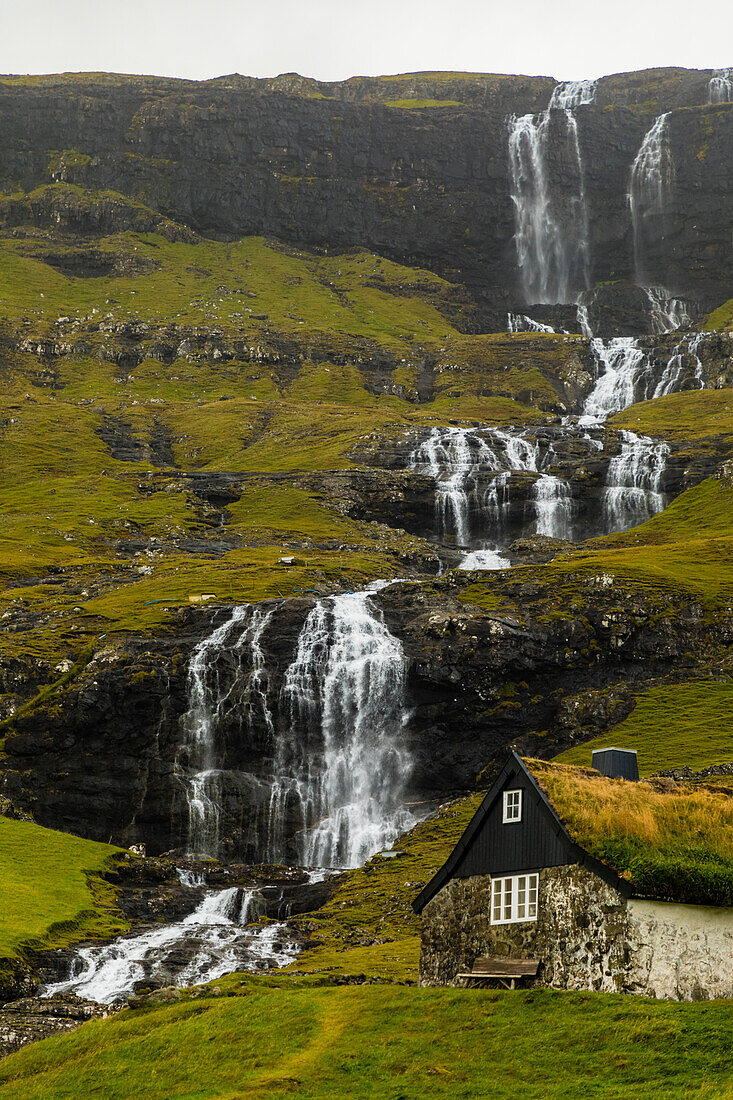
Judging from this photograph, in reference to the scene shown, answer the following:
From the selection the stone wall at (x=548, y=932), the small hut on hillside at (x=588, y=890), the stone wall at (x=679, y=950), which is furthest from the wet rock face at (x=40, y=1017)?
the stone wall at (x=679, y=950)

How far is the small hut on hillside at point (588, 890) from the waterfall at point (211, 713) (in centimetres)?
3877

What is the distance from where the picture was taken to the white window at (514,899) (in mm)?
32844

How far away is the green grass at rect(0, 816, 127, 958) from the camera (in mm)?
51156

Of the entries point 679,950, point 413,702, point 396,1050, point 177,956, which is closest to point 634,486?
point 413,702

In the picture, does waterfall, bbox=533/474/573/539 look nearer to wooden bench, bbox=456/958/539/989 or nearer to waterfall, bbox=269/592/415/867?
waterfall, bbox=269/592/415/867

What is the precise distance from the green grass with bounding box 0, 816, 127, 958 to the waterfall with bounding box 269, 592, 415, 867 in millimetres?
13159

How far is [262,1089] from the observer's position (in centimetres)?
2664

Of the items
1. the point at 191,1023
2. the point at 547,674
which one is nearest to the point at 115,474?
the point at 547,674

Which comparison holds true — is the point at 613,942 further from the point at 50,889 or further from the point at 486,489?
the point at 486,489

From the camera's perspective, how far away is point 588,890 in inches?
1232

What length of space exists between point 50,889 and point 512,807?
32947 millimetres

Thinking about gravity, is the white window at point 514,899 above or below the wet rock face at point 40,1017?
above

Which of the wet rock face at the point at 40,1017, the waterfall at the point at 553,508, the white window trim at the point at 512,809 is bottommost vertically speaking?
the wet rock face at the point at 40,1017

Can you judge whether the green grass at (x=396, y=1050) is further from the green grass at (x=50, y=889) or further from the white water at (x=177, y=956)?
the green grass at (x=50, y=889)
